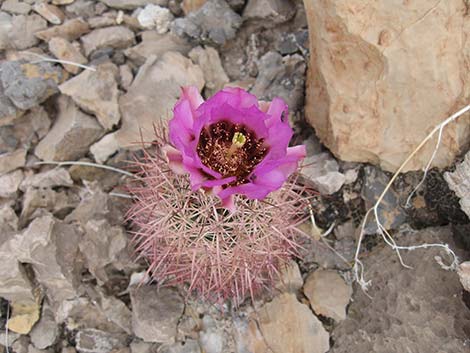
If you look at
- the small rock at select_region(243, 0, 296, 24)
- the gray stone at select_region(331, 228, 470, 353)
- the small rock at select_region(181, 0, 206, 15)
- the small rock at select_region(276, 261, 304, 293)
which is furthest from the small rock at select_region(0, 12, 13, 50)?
the gray stone at select_region(331, 228, 470, 353)

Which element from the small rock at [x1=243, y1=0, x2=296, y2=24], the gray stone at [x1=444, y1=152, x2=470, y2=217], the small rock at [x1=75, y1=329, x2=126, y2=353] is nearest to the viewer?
the gray stone at [x1=444, y1=152, x2=470, y2=217]

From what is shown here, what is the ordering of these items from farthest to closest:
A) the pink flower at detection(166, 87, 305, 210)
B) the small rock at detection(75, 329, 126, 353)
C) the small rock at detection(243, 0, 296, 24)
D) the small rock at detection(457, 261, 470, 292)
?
the small rock at detection(243, 0, 296, 24) → the small rock at detection(75, 329, 126, 353) → the small rock at detection(457, 261, 470, 292) → the pink flower at detection(166, 87, 305, 210)

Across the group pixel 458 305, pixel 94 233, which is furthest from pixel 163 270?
pixel 458 305

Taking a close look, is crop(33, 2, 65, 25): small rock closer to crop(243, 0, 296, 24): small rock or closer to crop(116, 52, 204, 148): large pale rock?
crop(116, 52, 204, 148): large pale rock

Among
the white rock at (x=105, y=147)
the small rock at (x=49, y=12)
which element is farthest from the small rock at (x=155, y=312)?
the small rock at (x=49, y=12)

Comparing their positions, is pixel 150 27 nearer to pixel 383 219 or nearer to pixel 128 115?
pixel 128 115

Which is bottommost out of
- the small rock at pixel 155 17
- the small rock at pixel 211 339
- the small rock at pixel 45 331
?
the small rock at pixel 45 331

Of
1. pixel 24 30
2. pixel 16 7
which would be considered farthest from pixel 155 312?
pixel 16 7

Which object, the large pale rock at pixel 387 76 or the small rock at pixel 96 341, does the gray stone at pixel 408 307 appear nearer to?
the large pale rock at pixel 387 76
